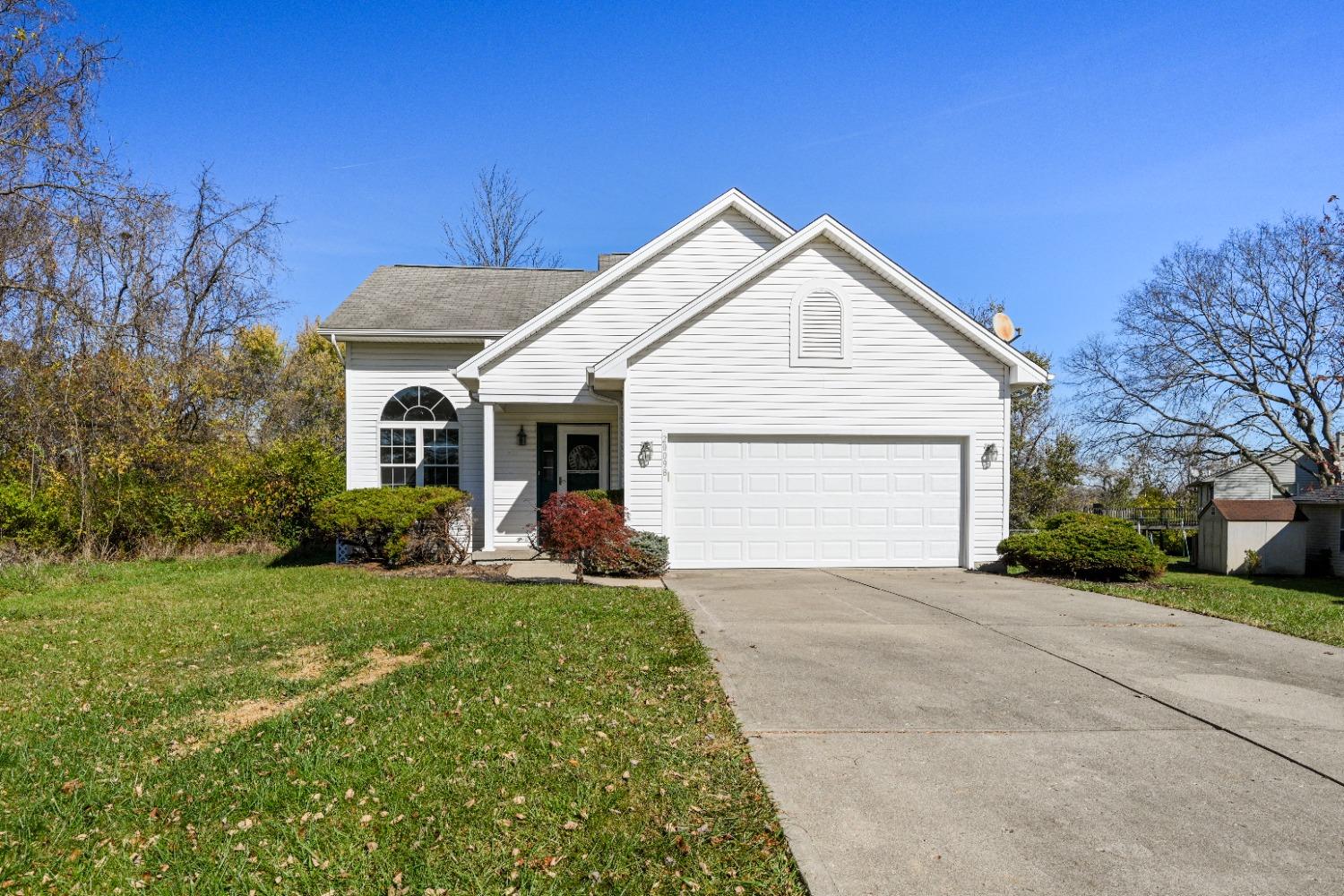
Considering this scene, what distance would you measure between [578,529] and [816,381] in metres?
4.71

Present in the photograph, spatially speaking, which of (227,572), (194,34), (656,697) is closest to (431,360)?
(227,572)

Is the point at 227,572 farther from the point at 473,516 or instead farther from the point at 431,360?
the point at 431,360

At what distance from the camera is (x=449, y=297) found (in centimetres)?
1669

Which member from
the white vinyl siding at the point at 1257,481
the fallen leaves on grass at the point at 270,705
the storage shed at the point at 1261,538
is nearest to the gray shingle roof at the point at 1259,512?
the storage shed at the point at 1261,538

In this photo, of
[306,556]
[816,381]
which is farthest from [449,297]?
[816,381]

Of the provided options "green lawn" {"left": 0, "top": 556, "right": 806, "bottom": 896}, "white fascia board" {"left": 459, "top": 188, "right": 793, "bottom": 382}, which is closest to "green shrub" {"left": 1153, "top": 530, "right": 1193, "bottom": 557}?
"white fascia board" {"left": 459, "top": 188, "right": 793, "bottom": 382}

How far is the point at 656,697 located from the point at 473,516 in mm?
10676

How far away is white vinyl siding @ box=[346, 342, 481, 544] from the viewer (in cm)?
1527

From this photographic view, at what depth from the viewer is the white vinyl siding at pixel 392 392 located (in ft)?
50.1

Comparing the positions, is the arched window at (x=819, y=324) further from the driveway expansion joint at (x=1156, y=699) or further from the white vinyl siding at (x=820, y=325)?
the driveway expansion joint at (x=1156, y=699)

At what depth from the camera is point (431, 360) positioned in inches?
609

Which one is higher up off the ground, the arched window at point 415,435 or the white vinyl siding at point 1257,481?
the arched window at point 415,435

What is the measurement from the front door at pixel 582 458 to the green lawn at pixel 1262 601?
8334 millimetres

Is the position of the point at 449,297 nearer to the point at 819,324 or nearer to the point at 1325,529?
the point at 819,324
